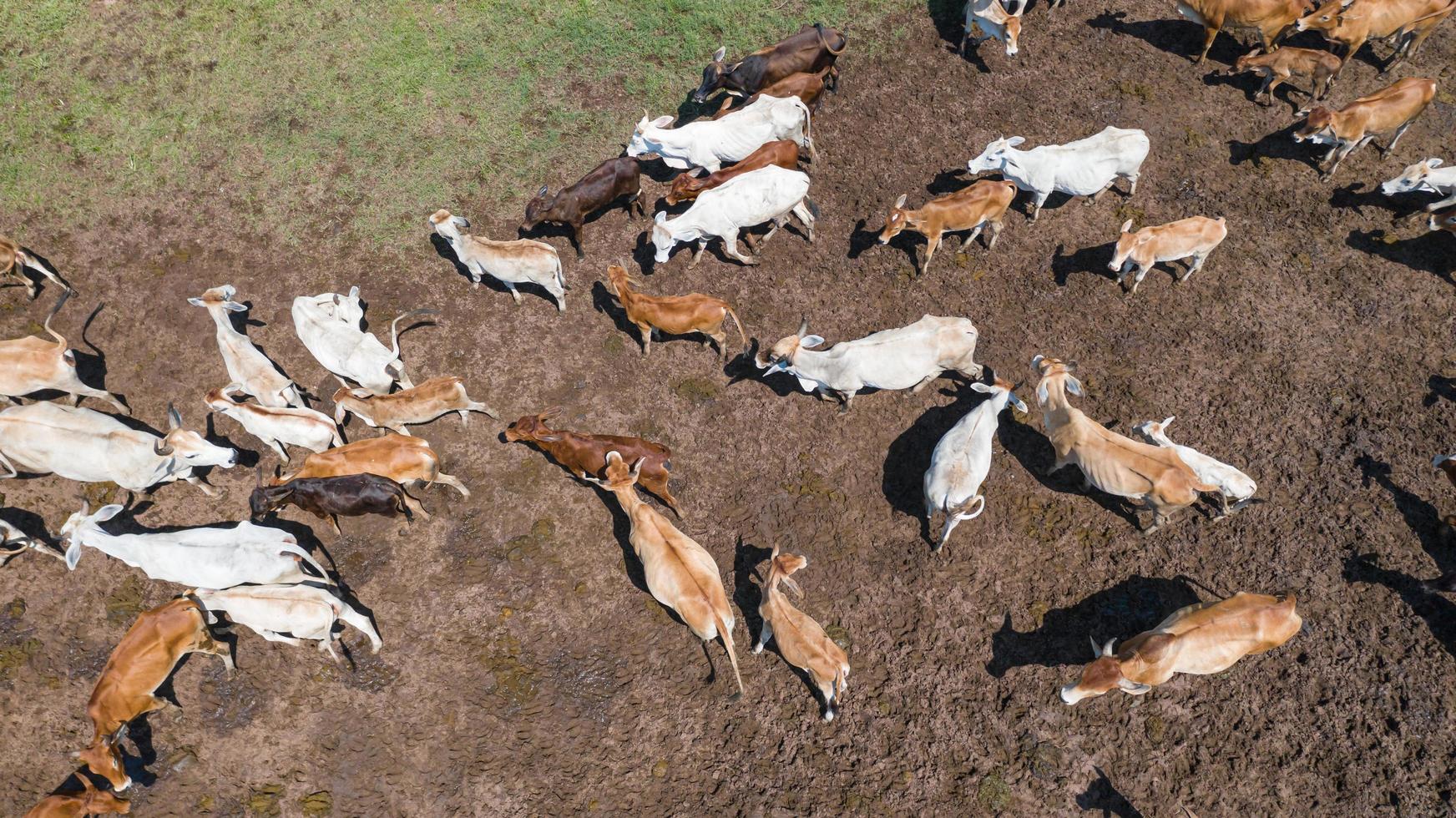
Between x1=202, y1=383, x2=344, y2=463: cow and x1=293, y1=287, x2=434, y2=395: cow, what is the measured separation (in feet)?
2.17

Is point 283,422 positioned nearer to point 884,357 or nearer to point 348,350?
point 348,350

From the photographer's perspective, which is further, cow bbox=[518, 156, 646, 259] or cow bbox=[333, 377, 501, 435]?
cow bbox=[518, 156, 646, 259]

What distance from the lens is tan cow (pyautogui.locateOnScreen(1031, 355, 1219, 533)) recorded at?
25.5 feet

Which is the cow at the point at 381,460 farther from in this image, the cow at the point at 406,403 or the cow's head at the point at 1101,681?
the cow's head at the point at 1101,681

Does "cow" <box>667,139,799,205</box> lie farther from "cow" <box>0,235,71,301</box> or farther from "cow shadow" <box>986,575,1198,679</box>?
Answer: "cow" <box>0,235,71,301</box>

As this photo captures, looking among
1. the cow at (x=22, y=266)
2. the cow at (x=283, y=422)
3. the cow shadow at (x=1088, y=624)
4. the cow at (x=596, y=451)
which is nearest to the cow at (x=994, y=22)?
the cow shadow at (x=1088, y=624)

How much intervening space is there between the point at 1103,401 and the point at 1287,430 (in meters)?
1.96

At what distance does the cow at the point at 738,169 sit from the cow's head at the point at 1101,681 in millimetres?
6903

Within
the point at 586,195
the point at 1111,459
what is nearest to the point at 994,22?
the point at 586,195

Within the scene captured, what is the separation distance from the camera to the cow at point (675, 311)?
9125mm

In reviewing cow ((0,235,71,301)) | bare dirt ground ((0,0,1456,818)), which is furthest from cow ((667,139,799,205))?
cow ((0,235,71,301))

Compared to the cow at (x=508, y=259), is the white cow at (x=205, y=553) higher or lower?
lower

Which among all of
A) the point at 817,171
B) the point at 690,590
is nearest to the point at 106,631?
the point at 690,590

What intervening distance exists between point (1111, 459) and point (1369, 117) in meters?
6.34
